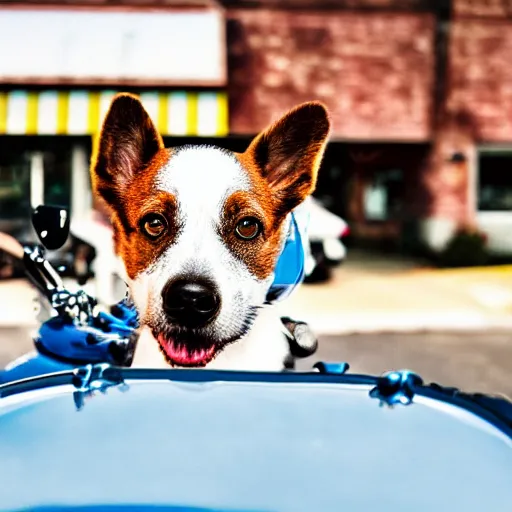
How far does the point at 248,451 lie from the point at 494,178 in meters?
11.9

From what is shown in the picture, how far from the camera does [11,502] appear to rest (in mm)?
1382

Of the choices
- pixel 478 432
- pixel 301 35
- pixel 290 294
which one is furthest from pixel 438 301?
pixel 478 432

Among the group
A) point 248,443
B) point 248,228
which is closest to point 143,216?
point 248,228

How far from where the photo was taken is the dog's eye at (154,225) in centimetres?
218

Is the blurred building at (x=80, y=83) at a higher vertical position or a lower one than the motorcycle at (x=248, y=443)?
higher

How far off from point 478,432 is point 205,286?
0.83 meters

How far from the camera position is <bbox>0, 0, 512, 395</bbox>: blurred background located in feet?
9.03

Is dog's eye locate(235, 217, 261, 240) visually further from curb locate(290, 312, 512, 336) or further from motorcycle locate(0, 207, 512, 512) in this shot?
curb locate(290, 312, 512, 336)

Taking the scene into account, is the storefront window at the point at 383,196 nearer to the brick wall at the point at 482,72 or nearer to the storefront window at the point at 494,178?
the brick wall at the point at 482,72

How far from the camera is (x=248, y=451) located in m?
1.46

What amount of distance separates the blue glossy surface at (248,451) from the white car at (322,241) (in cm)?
85

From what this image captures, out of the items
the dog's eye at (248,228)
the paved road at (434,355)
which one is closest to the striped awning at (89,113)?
the dog's eye at (248,228)

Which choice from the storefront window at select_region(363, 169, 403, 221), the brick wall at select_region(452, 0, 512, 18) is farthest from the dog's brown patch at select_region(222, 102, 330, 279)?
the brick wall at select_region(452, 0, 512, 18)

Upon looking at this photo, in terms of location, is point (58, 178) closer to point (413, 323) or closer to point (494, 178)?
point (413, 323)
